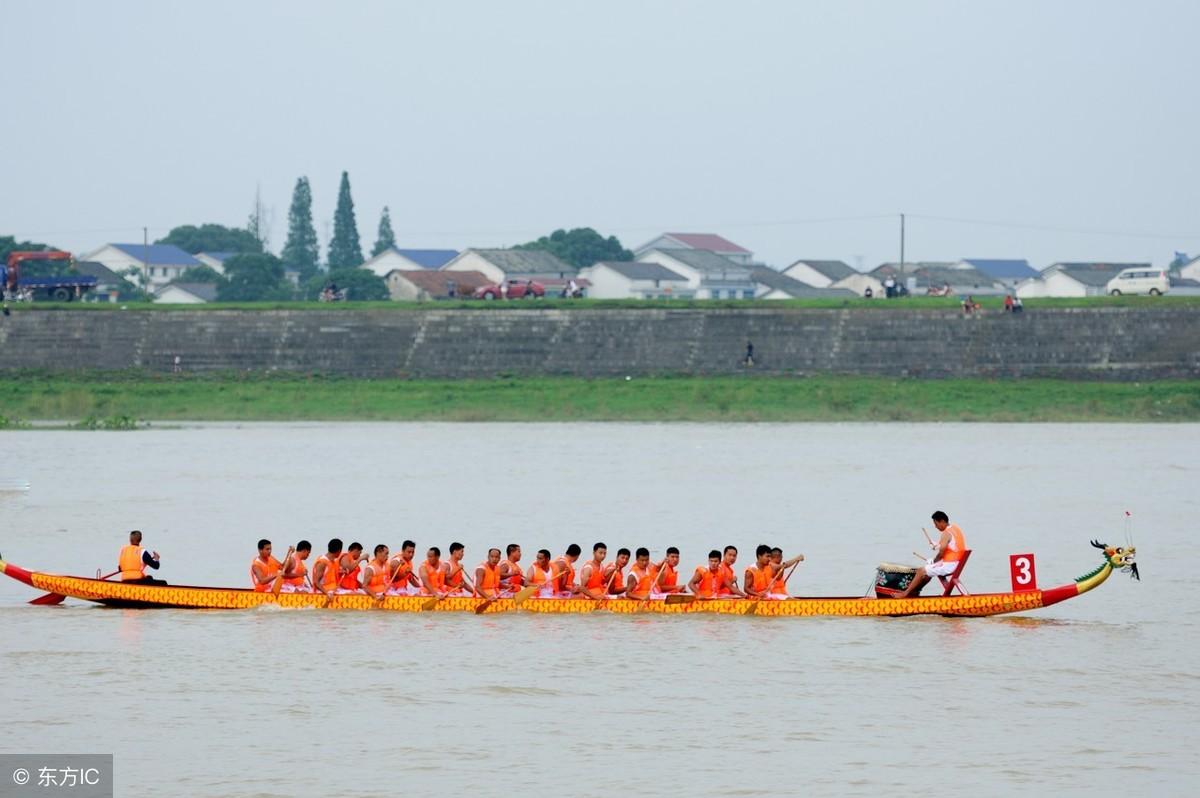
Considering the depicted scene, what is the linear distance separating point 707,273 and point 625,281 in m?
11.5

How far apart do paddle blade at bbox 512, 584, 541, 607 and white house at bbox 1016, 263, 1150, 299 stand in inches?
4071

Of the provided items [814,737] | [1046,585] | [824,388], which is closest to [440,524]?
[1046,585]

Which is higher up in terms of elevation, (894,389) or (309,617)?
(894,389)

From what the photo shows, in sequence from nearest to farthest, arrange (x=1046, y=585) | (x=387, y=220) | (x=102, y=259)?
(x=1046, y=585) < (x=102, y=259) < (x=387, y=220)

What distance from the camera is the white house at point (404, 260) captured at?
5655 inches

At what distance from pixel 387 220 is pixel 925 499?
128 metres

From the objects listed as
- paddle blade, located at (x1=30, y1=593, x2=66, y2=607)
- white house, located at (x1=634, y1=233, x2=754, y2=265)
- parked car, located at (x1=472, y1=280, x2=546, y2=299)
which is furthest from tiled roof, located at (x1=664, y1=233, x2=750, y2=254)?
paddle blade, located at (x1=30, y1=593, x2=66, y2=607)

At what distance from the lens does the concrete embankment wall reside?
63.9 metres

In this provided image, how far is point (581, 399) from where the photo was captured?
63.3 m

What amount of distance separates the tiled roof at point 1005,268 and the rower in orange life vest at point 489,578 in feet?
440

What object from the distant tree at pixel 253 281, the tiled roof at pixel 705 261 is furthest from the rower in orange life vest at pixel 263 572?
the tiled roof at pixel 705 261

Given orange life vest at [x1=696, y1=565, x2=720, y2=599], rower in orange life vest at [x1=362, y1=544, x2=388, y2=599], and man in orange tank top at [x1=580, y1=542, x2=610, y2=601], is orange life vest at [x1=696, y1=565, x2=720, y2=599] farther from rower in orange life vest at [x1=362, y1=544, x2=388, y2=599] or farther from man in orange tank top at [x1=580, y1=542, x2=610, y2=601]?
rower in orange life vest at [x1=362, y1=544, x2=388, y2=599]

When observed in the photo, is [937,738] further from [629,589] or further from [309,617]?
[309,617]

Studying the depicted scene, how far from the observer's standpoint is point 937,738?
63.6 ft
